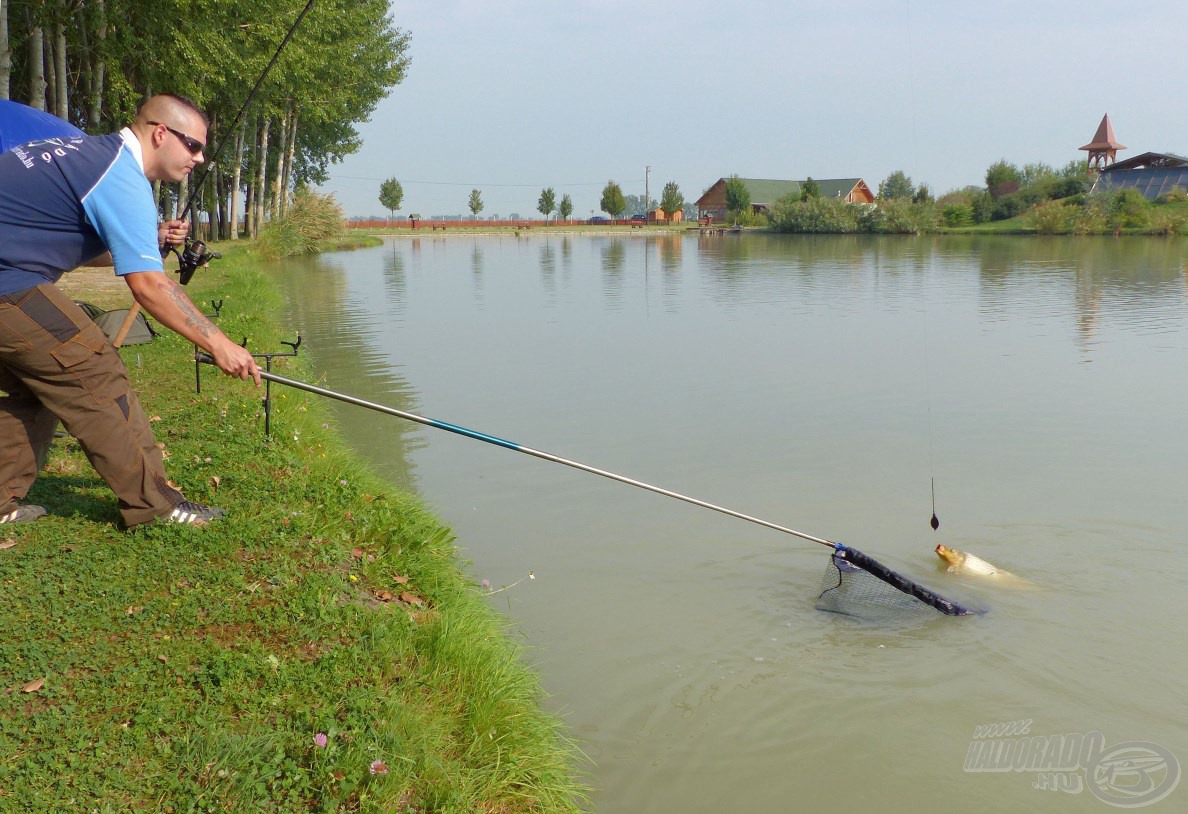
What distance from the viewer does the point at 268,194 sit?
48875 millimetres

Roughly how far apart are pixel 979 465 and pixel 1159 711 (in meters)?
4.20

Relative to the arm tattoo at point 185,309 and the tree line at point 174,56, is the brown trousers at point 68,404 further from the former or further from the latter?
the tree line at point 174,56

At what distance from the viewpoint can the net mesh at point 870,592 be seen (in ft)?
18.0

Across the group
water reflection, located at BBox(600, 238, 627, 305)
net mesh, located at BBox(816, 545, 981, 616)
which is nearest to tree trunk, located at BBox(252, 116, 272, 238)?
water reflection, located at BBox(600, 238, 627, 305)

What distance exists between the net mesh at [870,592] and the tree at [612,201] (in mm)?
114088

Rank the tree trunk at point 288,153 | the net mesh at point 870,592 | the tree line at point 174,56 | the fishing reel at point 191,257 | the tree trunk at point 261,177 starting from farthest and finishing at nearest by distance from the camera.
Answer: the tree trunk at point 288,153 → the tree trunk at point 261,177 → the tree line at point 174,56 → the fishing reel at point 191,257 → the net mesh at point 870,592

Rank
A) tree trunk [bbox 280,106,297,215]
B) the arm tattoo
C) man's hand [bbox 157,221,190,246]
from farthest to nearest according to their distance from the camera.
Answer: tree trunk [bbox 280,106,297,215] → man's hand [bbox 157,221,190,246] → the arm tattoo

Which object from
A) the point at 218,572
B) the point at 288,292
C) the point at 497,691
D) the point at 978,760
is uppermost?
the point at 288,292

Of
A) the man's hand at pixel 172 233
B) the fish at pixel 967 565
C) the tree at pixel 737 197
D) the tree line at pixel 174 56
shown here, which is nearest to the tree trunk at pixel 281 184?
the tree line at pixel 174 56

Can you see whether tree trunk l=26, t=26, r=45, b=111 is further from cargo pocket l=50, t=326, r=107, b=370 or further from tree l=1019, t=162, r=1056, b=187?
tree l=1019, t=162, r=1056, b=187

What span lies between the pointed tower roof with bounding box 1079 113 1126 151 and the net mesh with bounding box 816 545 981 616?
8552 centimetres

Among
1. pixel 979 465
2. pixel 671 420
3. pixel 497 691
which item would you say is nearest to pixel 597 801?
pixel 497 691

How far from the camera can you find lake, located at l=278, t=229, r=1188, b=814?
14.0 ft

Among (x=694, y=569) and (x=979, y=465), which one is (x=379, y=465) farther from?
(x=979, y=465)
